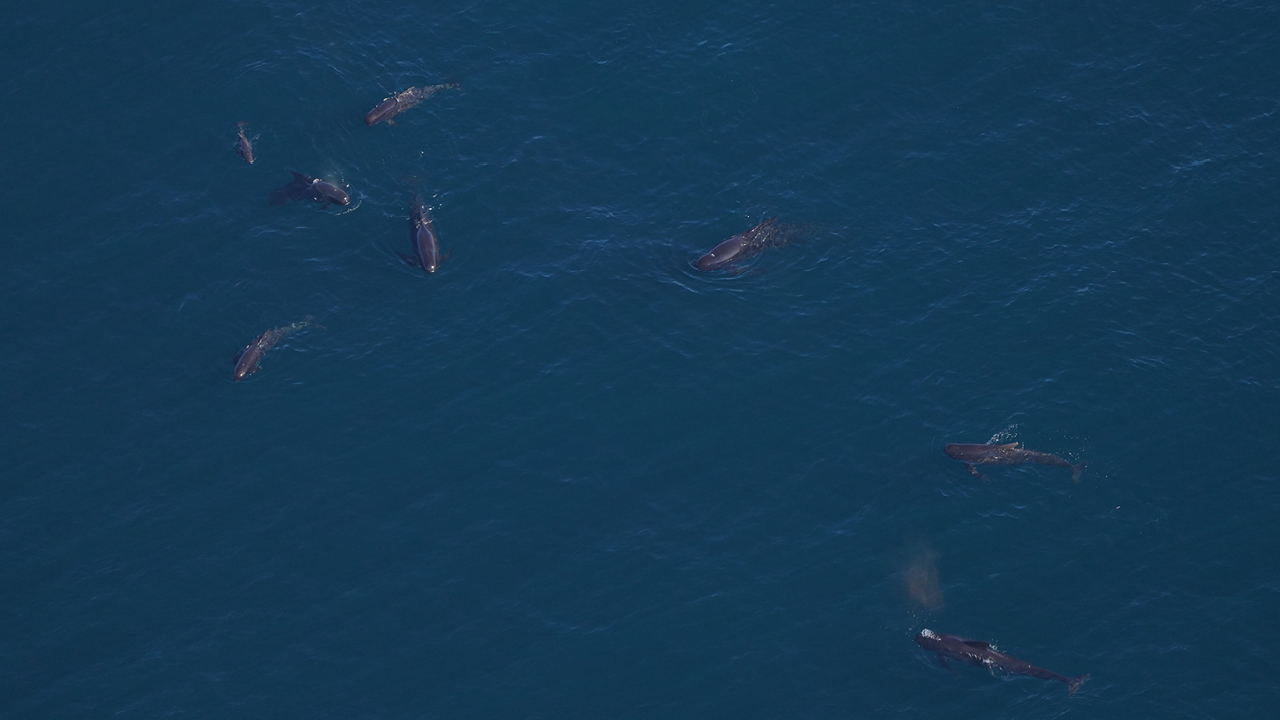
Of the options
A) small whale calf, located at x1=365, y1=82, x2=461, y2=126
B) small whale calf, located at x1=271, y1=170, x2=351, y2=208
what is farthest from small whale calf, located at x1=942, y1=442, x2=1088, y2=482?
small whale calf, located at x1=365, y1=82, x2=461, y2=126

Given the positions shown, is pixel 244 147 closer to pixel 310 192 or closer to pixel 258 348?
pixel 310 192

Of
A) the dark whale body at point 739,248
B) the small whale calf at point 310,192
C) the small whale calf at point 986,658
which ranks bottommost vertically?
the small whale calf at point 986,658

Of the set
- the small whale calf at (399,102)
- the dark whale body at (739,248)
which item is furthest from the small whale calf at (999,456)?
the small whale calf at (399,102)

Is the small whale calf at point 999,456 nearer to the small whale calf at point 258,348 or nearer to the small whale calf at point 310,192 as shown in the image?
the small whale calf at point 258,348

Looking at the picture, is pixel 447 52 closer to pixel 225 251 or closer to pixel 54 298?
pixel 225 251

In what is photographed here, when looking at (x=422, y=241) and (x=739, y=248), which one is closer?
(x=739, y=248)

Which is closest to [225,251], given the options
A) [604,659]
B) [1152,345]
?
[604,659]

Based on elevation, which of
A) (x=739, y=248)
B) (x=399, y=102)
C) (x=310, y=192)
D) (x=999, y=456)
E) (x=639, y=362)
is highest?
(x=399, y=102)

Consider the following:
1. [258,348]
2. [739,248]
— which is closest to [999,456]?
[739,248]
